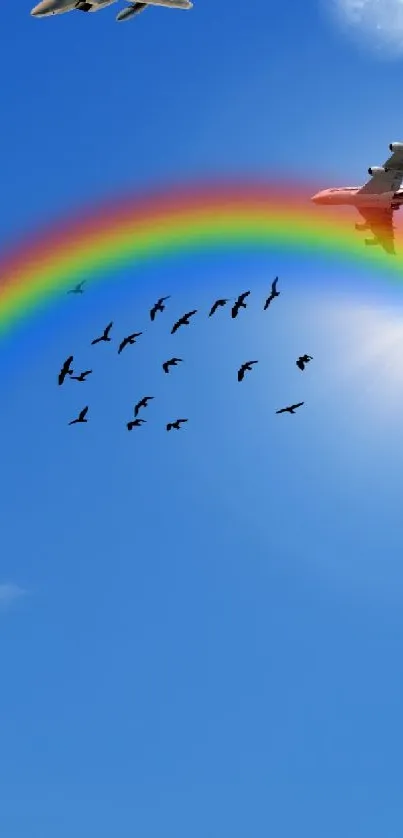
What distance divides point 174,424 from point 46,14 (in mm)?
64867

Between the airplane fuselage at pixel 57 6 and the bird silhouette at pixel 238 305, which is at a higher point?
the airplane fuselage at pixel 57 6

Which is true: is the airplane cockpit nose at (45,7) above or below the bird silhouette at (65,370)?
above

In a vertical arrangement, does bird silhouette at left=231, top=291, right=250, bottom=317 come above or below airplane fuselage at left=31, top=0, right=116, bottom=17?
below

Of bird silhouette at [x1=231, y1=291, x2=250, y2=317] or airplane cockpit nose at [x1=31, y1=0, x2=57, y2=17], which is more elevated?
airplane cockpit nose at [x1=31, y1=0, x2=57, y2=17]

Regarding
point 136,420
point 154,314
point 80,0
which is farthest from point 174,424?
point 80,0

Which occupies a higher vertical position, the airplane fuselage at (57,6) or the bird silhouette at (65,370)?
the airplane fuselage at (57,6)

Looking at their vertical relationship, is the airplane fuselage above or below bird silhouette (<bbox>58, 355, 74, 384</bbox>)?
above

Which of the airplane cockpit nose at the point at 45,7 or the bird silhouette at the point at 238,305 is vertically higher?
the airplane cockpit nose at the point at 45,7

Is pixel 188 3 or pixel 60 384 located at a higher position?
pixel 188 3

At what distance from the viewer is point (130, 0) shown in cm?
18975

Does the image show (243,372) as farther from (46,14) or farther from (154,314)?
(46,14)

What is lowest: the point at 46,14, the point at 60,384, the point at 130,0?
the point at 60,384

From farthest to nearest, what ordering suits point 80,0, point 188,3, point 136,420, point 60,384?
point 188,3 < point 80,0 < point 136,420 < point 60,384

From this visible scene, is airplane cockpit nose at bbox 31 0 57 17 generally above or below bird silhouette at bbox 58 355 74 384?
above
